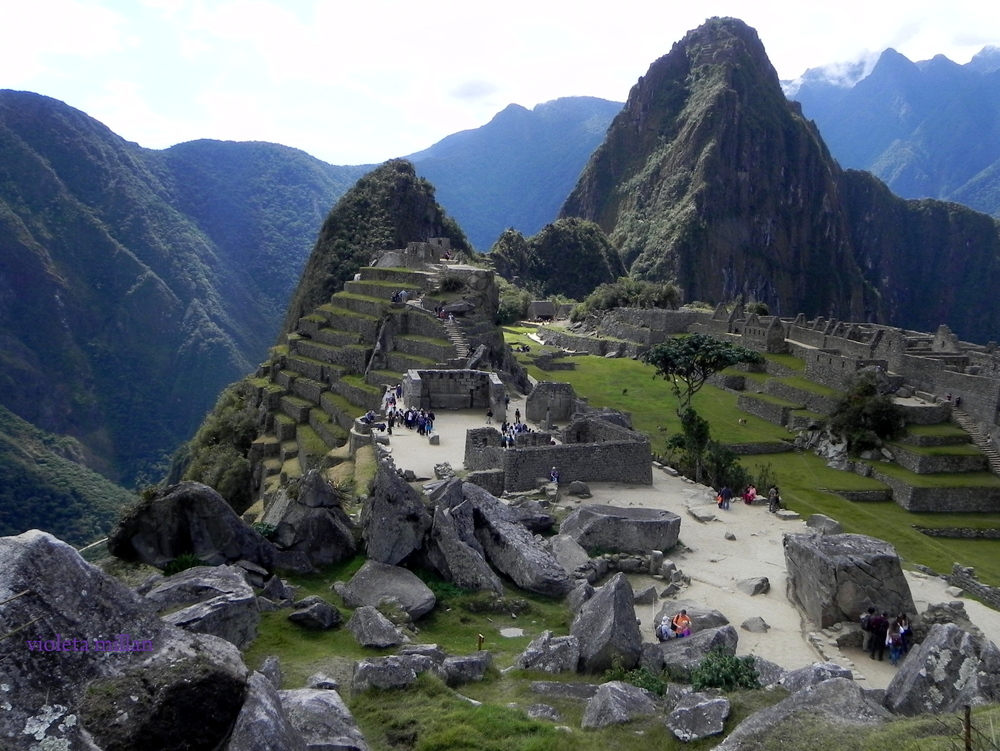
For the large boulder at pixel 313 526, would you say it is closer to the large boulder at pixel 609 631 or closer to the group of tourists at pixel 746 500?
the large boulder at pixel 609 631

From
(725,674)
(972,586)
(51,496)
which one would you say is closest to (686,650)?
(725,674)

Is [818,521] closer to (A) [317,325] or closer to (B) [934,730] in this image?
(B) [934,730]

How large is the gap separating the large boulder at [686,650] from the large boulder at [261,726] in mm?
5445

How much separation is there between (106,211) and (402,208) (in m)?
42.4

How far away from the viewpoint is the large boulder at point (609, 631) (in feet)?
30.1

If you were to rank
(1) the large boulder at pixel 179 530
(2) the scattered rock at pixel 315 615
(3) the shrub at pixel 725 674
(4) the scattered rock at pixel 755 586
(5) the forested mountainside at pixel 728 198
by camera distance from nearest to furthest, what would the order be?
1. (3) the shrub at pixel 725 674
2. (2) the scattered rock at pixel 315 615
3. (1) the large boulder at pixel 179 530
4. (4) the scattered rock at pixel 755 586
5. (5) the forested mountainside at pixel 728 198

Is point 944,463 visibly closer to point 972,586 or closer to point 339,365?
point 972,586

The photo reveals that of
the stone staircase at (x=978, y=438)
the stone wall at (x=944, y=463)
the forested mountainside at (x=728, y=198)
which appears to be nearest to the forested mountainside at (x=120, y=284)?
the stone wall at (x=944, y=463)

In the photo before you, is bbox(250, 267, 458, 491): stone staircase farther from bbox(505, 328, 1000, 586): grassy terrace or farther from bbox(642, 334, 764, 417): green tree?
bbox(505, 328, 1000, 586): grassy terrace

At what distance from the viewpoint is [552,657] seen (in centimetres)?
913

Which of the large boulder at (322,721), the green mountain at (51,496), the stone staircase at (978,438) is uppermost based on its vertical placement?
the large boulder at (322,721)

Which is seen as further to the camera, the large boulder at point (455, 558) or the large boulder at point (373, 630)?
the large boulder at point (455, 558)

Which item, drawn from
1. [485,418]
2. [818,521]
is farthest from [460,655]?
[485,418]

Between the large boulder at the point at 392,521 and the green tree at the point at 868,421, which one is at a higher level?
the large boulder at the point at 392,521
